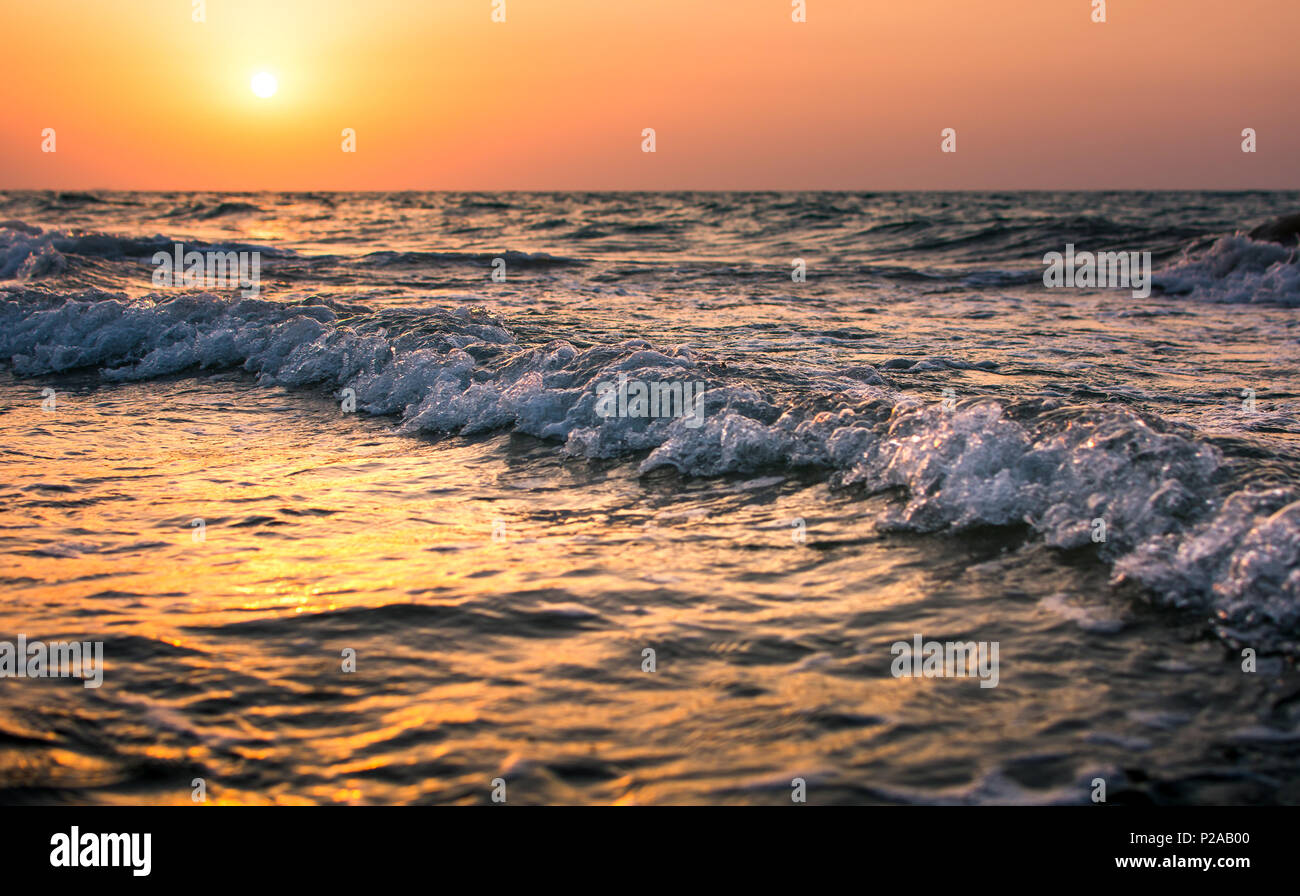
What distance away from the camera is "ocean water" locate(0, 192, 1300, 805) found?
2.83 metres

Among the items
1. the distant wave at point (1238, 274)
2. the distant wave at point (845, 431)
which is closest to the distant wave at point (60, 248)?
the distant wave at point (845, 431)

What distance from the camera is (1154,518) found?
4.38m

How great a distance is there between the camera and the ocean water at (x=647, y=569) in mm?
2834

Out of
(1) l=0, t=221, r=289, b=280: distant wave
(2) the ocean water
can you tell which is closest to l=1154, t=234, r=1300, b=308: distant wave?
(2) the ocean water

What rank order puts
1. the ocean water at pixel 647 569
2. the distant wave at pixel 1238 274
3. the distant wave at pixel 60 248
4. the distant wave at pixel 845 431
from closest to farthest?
1. the ocean water at pixel 647 569
2. the distant wave at pixel 845 431
3. the distant wave at pixel 1238 274
4. the distant wave at pixel 60 248

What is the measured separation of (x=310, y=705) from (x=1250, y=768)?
2889 mm

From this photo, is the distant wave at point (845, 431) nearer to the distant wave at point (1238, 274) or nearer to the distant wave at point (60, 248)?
the distant wave at point (60, 248)

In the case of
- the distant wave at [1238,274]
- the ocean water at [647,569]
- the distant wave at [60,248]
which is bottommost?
the ocean water at [647,569]

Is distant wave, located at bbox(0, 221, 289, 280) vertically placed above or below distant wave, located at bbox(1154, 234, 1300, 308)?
above

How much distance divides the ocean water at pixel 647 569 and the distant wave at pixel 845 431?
0.02m

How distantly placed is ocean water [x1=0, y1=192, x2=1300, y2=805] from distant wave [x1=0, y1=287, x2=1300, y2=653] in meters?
0.02

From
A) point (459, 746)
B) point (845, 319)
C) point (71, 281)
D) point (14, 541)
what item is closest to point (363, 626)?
point (459, 746)

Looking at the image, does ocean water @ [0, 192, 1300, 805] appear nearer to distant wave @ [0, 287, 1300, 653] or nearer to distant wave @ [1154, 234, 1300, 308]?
distant wave @ [0, 287, 1300, 653]

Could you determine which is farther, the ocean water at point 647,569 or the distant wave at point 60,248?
the distant wave at point 60,248
